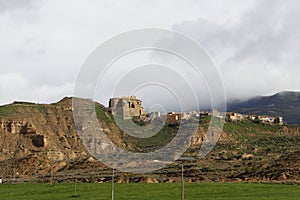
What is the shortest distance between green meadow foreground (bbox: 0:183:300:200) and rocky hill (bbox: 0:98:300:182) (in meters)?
11.5

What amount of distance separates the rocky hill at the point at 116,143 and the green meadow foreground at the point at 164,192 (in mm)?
11545

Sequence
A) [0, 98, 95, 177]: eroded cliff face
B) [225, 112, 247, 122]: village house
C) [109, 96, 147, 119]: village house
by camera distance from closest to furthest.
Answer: [0, 98, 95, 177]: eroded cliff face
[109, 96, 147, 119]: village house
[225, 112, 247, 122]: village house

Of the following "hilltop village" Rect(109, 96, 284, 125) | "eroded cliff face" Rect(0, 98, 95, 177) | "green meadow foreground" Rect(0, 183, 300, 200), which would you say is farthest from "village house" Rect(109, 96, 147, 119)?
"green meadow foreground" Rect(0, 183, 300, 200)

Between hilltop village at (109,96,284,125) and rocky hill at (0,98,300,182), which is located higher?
hilltop village at (109,96,284,125)

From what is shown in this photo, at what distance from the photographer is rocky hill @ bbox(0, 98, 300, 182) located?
2783 inches

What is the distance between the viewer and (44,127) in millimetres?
123875

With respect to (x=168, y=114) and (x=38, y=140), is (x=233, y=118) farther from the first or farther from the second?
(x=38, y=140)

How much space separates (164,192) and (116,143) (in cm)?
7084

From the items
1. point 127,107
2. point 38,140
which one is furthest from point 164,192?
point 127,107

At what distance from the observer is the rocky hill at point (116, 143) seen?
70.7 m

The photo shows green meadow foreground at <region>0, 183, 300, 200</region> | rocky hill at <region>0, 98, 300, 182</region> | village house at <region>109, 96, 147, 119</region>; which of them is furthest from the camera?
village house at <region>109, 96, 147, 119</region>

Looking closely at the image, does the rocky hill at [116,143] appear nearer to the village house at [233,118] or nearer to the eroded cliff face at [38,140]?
the eroded cliff face at [38,140]

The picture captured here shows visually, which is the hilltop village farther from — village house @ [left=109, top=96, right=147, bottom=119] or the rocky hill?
the rocky hill

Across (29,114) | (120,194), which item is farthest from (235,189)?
(29,114)
